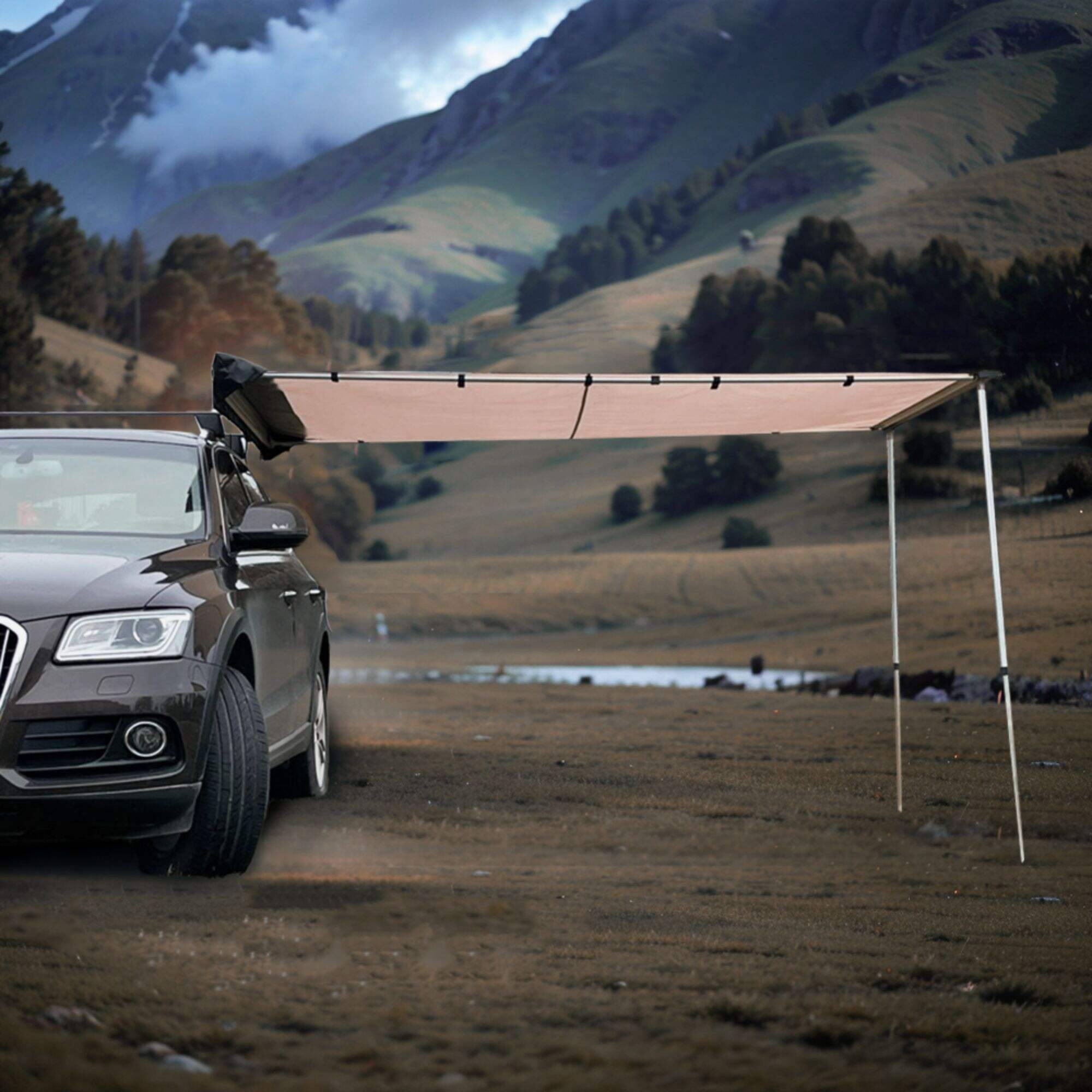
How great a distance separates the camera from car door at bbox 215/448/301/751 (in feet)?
18.8

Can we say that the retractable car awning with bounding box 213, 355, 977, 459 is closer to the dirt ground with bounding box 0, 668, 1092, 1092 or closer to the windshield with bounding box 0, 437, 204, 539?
the windshield with bounding box 0, 437, 204, 539

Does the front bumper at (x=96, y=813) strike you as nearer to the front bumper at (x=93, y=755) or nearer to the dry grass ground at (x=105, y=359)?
the front bumper at (x=93, y=755)

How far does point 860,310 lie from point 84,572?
236 ft

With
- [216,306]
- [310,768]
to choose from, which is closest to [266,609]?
[310,768]

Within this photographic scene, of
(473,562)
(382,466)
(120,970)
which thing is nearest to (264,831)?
(120,970)

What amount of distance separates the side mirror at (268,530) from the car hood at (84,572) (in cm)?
27

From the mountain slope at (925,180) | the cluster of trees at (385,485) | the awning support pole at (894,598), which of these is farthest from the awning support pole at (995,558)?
the cluster of trees at (385,485)

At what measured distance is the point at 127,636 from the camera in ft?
15.5

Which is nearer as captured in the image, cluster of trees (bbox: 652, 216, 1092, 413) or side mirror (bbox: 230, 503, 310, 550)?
side mirror (bbox: 230, 503, 310, 550)

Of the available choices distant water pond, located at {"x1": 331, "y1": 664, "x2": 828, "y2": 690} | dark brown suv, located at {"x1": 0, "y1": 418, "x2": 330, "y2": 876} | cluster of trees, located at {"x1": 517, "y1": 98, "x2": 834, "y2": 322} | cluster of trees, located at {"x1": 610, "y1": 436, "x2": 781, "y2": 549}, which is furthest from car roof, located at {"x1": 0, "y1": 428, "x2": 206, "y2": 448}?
cluster of trees, located at {"x1": 517, "y1": 98, "x2": 834, "y2": 322}

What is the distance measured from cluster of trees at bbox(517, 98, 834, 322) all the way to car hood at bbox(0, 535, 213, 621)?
12168 cm

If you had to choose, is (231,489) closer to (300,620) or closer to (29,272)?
(300,620)

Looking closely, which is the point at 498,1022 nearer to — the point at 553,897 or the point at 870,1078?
the point at 870,1078

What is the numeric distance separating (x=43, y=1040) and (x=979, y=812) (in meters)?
6.23
